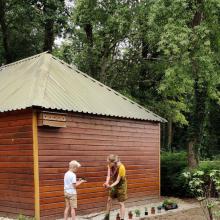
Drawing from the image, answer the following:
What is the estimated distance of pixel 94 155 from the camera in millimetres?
13445

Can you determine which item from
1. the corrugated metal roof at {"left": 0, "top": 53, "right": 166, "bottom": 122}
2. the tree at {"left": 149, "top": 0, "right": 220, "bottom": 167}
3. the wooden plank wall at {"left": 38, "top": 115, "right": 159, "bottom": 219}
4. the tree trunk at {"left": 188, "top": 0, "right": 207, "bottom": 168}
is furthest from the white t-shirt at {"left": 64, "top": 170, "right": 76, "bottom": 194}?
the tree trunk at {"left": 188, "top": 0, "right": 207, "bottom": 168}

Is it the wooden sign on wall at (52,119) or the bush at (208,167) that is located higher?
the wooden sign on wall at (52,119)

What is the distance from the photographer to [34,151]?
1145 centimetres

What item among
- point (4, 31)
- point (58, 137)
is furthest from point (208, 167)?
point (4, 31)

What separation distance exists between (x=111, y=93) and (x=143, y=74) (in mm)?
8312

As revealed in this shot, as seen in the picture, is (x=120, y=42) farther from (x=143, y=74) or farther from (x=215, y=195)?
(x=215, y=195)

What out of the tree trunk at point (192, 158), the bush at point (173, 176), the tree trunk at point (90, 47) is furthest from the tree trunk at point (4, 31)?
the tree trunk at point (192, 158)

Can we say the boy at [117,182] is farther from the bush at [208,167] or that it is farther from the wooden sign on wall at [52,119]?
the bush at [208,167]

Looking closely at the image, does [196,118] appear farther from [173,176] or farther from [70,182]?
[70,182]

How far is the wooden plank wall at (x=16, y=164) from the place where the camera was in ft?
38.0

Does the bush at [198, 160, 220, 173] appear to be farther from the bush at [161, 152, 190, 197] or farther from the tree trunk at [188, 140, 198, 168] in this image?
the bush at [161, 152, 190, 197]

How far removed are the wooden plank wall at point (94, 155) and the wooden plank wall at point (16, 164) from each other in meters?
0.34

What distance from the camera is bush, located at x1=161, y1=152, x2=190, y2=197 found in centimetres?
1734

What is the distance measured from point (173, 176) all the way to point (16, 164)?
25.3ft
